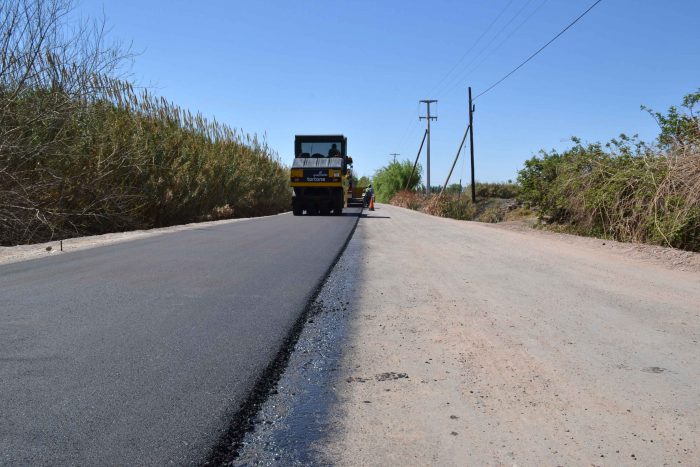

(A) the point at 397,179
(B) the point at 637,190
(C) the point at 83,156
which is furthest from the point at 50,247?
(A) the point at 397,179

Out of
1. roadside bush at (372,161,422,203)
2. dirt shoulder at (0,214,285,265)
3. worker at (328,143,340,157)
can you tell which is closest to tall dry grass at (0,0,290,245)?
dirt shoulder at (0,214,285,265)

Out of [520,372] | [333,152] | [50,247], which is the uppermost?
[333,152]

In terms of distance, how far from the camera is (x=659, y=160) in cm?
1218

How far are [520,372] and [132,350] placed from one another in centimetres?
264

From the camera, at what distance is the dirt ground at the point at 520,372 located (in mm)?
2693

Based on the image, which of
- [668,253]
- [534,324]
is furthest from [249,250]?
[668,253]

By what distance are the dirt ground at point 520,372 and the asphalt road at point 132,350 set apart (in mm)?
682

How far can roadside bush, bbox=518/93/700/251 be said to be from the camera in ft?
35.3

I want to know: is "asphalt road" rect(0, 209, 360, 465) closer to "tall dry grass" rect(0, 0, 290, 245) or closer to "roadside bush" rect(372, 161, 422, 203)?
"tall dry grass" rect(0, 0, 290, 245)

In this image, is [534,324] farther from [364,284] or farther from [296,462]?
[296,462]

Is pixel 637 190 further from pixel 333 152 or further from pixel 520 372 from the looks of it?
pixel 333 152

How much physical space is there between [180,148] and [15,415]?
1536 cm

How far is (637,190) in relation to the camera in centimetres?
1237

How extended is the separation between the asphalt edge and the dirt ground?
1.39ft
